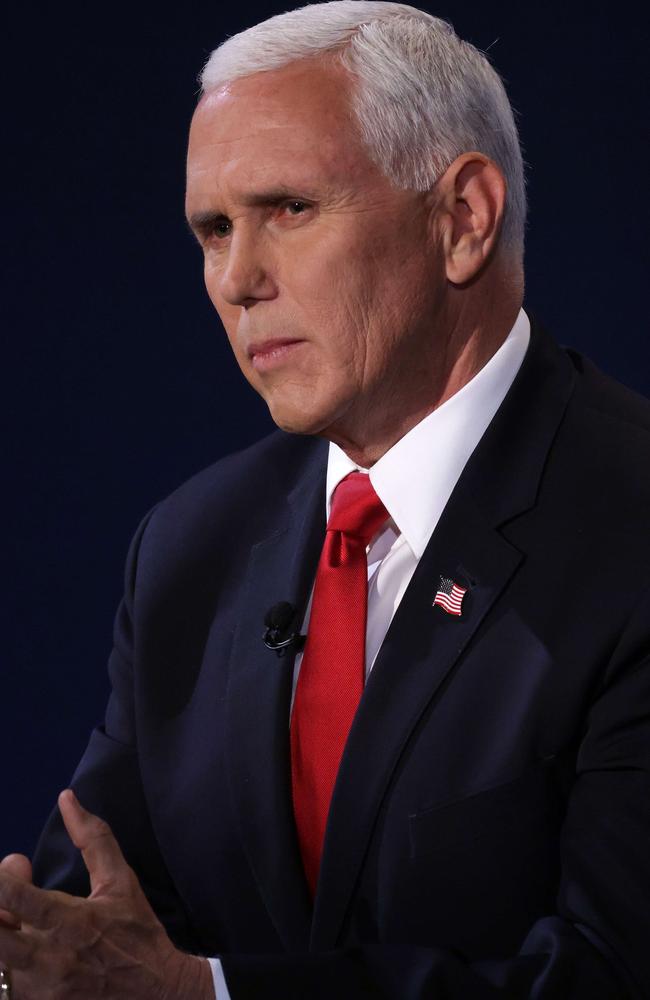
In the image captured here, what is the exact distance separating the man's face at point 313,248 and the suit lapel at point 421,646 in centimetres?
16

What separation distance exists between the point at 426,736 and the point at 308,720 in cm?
17

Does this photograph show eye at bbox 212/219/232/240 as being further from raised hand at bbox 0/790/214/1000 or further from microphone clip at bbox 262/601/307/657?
raised hand at bbox 0/790/214/1000

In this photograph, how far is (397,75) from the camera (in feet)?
5.50

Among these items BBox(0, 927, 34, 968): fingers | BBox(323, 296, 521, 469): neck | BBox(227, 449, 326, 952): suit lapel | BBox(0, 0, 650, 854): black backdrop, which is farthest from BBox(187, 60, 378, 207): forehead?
BBox(0, 0, 650, 854): black backdrop

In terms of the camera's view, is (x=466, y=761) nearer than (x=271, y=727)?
Yes

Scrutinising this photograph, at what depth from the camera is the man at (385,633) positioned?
1.50 metres

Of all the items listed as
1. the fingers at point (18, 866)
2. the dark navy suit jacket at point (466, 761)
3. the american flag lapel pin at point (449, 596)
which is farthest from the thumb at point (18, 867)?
the american flag lapel pin at point (449, 596)

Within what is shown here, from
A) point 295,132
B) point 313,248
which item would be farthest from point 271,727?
point 295,132

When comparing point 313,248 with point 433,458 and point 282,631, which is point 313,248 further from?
point 282,631

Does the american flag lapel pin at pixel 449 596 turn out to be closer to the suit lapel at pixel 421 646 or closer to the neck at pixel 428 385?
the suit lapel at pixel 421 646

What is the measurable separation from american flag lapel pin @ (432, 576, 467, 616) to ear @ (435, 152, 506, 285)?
34 centimetres

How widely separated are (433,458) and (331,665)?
25cm

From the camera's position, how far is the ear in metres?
1.73

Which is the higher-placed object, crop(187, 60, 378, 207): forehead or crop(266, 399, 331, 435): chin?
crop(187, 60, 378, 207): forehead
